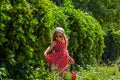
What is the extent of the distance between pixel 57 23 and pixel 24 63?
327 cm

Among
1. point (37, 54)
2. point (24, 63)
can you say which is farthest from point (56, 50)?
point (24, 63)

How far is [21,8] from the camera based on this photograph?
24.0ft

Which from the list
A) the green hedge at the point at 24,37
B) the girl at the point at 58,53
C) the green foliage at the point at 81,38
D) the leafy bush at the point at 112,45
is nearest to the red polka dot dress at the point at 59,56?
the girl at the point at 58,53

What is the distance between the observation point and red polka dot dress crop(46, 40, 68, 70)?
9.11m

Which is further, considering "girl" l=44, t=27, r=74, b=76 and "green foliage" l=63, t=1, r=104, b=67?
"green foliage" l=63, t=1, r=104, b=67

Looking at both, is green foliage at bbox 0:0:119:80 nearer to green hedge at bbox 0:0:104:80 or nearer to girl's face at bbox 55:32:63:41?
green hedge at bbox 0:0:104:80

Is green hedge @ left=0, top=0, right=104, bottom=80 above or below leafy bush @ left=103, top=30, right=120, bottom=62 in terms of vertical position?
above

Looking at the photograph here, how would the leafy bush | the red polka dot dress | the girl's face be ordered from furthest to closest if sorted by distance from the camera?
the leafy bush, the red polka dot dress, the girl's face

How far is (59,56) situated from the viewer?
922 centimetres

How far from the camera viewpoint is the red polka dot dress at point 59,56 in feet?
29.9

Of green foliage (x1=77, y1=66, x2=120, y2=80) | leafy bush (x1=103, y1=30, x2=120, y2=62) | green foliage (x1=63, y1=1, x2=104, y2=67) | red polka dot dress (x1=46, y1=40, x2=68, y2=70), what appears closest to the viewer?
red polka dot dress (x1=46, y1=40, x2=68, y2=70)

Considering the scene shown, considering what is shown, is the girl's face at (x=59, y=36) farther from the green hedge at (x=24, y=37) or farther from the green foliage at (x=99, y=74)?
the green foliage at (x=99, y=74)

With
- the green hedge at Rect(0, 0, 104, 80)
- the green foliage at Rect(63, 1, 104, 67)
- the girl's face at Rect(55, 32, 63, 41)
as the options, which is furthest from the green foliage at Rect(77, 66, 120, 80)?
the green foliage at Rect(63, 1, 104, 67)

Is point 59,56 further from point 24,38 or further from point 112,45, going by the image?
point 112,45
